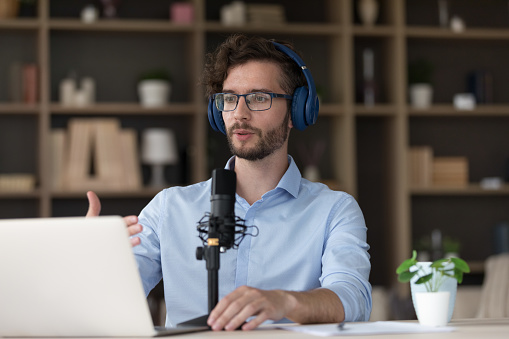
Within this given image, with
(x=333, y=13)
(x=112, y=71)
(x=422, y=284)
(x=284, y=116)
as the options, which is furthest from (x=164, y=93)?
(x=422, y=284)

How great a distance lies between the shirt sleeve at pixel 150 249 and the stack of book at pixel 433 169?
2812 millimetres

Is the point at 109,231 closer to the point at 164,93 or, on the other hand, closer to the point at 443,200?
the point at 164,93

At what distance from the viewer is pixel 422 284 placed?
5.32 ft

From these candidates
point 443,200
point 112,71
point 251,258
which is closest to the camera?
point 251,258

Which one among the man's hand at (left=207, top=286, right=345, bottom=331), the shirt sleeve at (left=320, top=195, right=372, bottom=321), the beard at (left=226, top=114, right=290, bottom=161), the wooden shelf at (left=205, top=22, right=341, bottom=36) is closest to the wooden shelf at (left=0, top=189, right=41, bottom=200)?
the wooden shelf at (left=205, top=22, right=341, bottom=36)

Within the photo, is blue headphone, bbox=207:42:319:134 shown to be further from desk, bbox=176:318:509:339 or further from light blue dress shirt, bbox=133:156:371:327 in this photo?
desk, bbox=176:318:509:339

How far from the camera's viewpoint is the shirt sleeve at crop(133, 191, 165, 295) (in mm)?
2090

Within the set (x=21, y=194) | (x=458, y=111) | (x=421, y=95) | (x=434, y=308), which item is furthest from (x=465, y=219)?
(x=434, y=308)

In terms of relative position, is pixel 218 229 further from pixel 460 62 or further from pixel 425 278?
pixel 460 62

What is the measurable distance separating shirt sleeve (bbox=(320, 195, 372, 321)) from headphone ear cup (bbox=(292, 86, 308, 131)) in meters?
0.24

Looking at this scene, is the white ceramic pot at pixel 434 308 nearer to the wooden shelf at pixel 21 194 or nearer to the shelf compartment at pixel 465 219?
the wooden shelf at pixel 21 194

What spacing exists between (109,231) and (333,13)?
372cm

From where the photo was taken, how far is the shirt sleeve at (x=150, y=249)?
→ 6.86 ft

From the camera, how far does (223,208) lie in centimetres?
149
